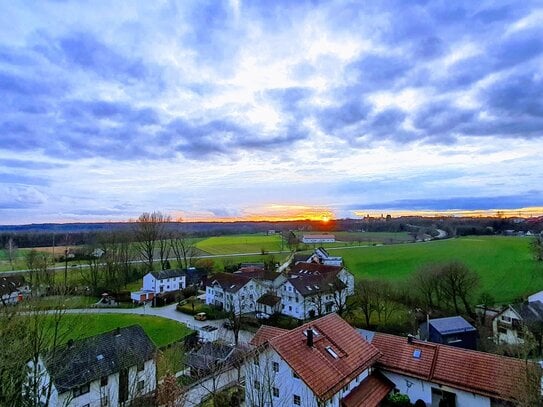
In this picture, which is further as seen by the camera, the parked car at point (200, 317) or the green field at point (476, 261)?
the parked car at point (200, 317)

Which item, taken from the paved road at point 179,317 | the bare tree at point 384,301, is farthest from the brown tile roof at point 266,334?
the bare tree at point 384,301

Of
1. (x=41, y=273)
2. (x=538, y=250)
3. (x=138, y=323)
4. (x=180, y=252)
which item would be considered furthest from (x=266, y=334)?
(x=180, y=252)

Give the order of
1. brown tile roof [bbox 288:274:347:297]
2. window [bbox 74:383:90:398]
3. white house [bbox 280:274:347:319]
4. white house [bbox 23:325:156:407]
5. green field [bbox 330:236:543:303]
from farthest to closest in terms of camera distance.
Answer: brown tile roof [bbox 288:274:347:297]
white house [bbox 280:274:347:319]
green field [bbox 330:236:543:303]
window [bbox 74:383:90:398]
white house [bbox 23:325:156:407]

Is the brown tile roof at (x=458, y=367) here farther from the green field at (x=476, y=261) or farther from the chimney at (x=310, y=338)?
the green field at (x=476, y=261)

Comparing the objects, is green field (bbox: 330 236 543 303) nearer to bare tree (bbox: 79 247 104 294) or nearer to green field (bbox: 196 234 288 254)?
green field (bbox: 196 234 288 254)

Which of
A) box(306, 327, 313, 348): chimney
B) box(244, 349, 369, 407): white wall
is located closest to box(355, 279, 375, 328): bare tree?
box(244, 349, 369, 407): white wall

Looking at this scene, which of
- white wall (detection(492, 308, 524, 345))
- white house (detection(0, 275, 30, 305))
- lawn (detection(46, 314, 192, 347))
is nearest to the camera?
white wall (detection(492, 308, 524, 345))

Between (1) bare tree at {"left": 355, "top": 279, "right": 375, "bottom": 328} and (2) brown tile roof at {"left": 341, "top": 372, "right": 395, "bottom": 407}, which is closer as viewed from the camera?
(2) brown tile roof at {"left": 341, "top": 372, "right": 395, "bottom": 407}
